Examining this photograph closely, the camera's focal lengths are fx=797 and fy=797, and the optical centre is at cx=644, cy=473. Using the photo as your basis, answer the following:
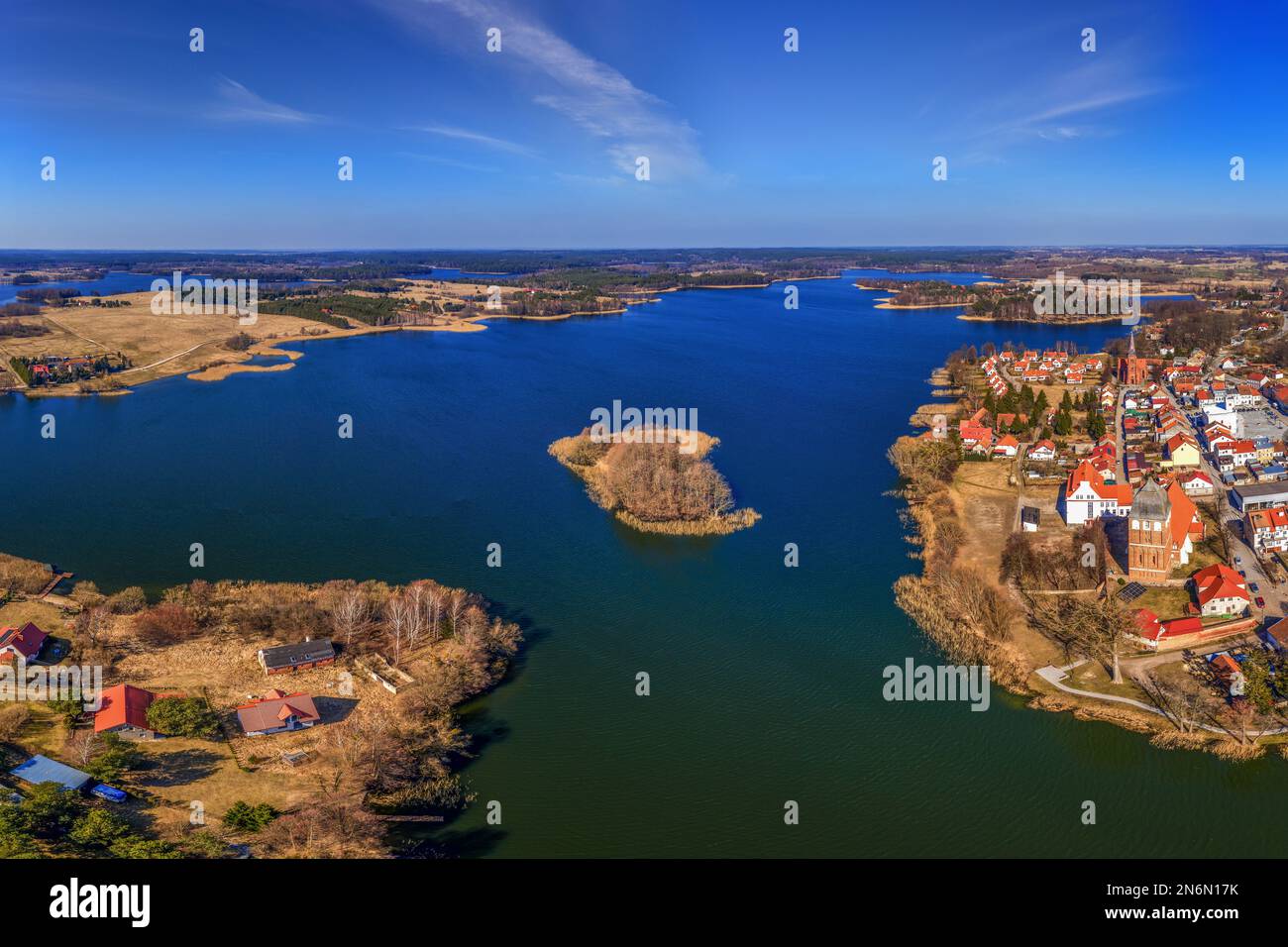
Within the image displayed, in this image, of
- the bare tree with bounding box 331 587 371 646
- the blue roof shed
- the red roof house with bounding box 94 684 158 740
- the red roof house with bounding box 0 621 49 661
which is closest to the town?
the bare tree with bounding box 331 587 371 646

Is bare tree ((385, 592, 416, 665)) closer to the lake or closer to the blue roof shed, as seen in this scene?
the lake

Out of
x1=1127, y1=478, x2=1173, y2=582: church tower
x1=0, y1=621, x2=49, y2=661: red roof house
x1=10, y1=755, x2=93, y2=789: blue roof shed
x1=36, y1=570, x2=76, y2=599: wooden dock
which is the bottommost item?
x1=10, y1=755, x2=93, y2=789: blue roof shed

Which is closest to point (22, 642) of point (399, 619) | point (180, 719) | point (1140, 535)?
point (180, 719)

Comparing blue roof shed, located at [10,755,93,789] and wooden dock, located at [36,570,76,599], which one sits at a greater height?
wooden dock, located at [36,570,76,599]

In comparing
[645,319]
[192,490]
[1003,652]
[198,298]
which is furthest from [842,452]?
[198,298]

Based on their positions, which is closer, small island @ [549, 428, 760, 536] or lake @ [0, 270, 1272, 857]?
lake @ [0, 270, 1272, 857]

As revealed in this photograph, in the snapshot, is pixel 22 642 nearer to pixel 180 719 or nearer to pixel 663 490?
pixel 180 719
